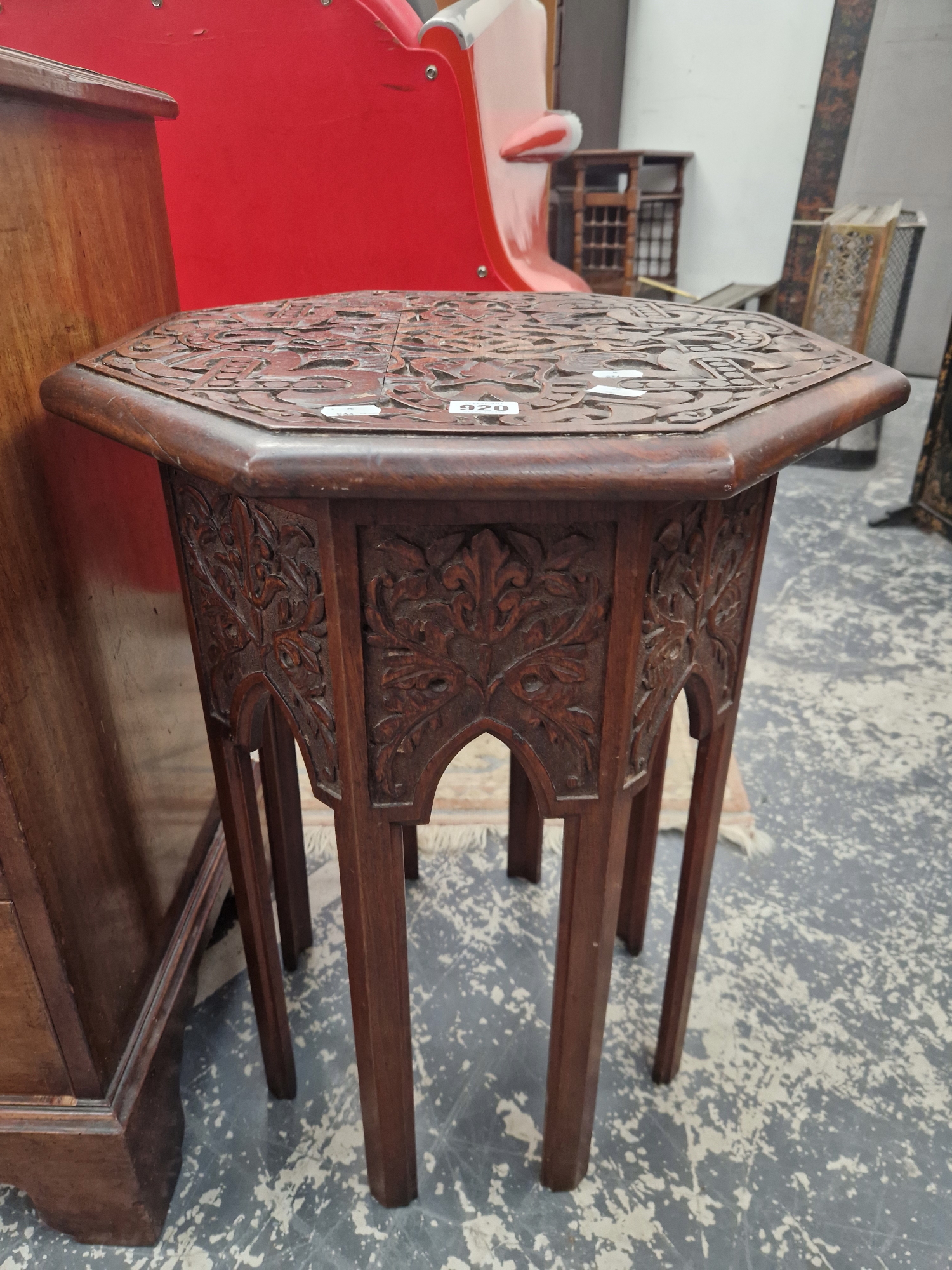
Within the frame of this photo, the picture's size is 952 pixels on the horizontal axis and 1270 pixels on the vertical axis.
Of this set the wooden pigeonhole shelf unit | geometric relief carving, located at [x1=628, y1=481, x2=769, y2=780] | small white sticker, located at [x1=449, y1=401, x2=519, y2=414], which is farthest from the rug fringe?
the wooden pigeonhole shelf unit

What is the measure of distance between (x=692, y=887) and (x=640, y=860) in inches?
8.6

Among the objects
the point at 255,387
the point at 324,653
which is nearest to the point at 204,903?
the point at 324,653

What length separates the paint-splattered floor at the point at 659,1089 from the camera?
861 mm

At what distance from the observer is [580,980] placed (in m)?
0.78

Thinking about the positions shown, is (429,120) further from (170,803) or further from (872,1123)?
(872,1123)

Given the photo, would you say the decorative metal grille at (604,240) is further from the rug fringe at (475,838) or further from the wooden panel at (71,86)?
the wooden panel at (71,86)

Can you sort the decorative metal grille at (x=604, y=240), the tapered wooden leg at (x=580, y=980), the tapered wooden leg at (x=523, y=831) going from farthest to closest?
the decorative metal grille at (x=604, y=240) → the tapered wooden leg at (x=523, y=831) → the tapered wooden leg at (x=580, y=980)

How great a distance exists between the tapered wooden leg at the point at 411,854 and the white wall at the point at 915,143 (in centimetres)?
403

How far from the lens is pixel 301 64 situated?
1.46m

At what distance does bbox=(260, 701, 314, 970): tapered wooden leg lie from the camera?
1.00 meters

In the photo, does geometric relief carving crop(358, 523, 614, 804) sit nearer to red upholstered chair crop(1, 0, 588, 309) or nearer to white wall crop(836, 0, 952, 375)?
red upholstered chair crop(1, 0, 588, 309)

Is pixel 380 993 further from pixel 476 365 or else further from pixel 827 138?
pixel 827 138

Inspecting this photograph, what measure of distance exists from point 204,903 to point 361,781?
593 mm

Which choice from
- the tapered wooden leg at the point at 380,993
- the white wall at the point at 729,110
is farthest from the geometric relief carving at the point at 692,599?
the white wall at the point at 729,110
